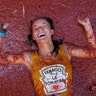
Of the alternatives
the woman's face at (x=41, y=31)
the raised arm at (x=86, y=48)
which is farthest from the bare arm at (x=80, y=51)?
the woman's face at (x=41, y=31)

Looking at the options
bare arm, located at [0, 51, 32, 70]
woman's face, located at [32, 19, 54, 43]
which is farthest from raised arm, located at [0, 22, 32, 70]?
woman's face, located at [32, 19, 54, 43]

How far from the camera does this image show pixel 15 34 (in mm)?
2363

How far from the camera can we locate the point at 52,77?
7.01 ft

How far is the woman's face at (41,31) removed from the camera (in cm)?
208

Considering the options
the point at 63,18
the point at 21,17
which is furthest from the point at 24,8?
the point at 63,18

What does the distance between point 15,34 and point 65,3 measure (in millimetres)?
304

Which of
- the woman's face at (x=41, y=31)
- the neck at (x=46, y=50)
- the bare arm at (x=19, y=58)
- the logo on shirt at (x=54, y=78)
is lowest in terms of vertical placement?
the logo on shirt at (x=54, y=78)

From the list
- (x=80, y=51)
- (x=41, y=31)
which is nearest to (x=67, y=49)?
(x=80, y=51)

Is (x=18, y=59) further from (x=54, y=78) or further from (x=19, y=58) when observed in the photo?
(x=54, y=78)

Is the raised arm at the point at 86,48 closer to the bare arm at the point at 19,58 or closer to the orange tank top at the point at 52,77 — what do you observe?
the orange tank top at the point at 52,77

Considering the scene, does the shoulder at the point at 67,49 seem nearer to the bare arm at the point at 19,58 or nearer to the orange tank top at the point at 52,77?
the orange tank top at the point at 52,77

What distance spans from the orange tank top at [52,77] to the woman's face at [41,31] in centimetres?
13

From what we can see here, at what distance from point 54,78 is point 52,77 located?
0.4 inches

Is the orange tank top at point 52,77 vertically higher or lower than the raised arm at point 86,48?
lower
